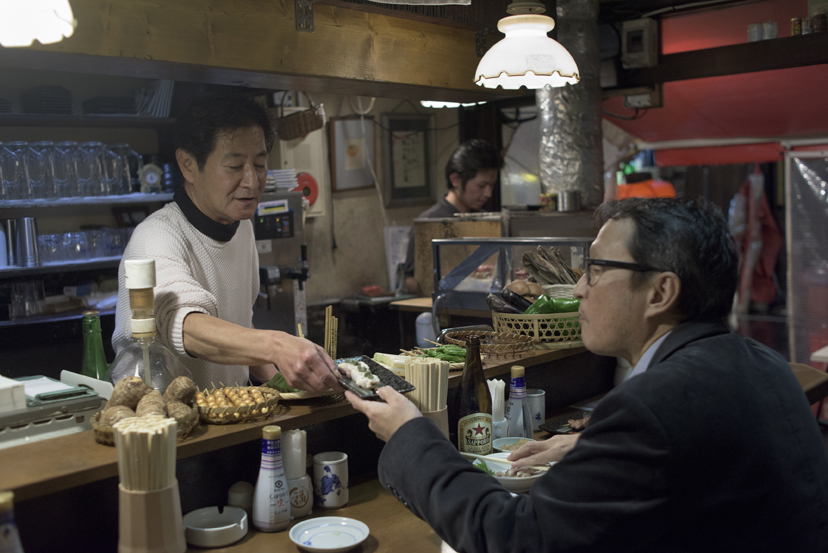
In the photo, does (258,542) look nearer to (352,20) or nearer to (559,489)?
(559,489)

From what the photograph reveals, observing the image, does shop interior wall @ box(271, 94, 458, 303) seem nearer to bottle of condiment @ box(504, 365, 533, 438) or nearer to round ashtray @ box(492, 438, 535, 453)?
bottle of condiment @ box(504, 365, 533, 438)

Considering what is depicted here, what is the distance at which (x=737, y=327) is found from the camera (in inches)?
377

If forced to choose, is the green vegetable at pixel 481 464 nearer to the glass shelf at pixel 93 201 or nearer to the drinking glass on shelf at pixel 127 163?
the glass shelf at pixel 93 201

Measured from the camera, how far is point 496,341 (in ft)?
8.55

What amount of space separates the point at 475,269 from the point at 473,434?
1744 millimetres

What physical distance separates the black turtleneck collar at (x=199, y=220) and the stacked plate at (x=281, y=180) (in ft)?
→ 9.81

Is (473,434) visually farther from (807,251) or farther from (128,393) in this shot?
(807,251)

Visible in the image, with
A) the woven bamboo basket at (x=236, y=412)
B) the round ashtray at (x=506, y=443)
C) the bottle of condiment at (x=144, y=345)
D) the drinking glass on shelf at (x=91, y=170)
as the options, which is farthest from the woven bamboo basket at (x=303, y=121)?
Result: the woven bamboo basket at (x=236, y=412)

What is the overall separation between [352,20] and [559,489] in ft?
5.95

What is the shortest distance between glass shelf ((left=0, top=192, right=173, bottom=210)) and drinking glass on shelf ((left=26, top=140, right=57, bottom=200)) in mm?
80

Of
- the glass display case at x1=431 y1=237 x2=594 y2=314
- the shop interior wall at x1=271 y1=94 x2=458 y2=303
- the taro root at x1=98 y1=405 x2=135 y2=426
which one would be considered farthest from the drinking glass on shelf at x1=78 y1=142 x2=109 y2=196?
the taro root at x1=98 y1=405 x2=135 y2=426

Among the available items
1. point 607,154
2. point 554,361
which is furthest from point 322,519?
point 607,154

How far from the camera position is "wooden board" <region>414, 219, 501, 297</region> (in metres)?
4.03

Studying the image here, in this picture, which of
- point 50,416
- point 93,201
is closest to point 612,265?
point 50,416
